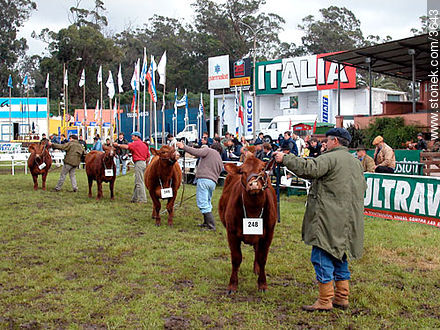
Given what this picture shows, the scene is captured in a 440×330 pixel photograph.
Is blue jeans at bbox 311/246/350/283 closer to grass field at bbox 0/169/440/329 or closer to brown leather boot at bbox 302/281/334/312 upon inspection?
brown leather boot at bbox 302/281/334/312

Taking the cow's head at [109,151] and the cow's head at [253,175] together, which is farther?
the cow's head at [109,151]

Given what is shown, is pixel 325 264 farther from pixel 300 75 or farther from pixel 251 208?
pixel 300 75

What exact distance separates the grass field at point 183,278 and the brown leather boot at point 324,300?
0.10m

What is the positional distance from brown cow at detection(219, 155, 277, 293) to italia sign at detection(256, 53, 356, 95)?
32899mm

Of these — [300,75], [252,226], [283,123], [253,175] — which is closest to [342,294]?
[252,226]

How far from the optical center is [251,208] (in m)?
5.55

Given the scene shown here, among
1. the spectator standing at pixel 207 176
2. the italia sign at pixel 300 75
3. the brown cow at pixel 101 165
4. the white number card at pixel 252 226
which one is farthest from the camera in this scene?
the italia sign at pixel 300 75

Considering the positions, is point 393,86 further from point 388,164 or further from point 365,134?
point 388,164

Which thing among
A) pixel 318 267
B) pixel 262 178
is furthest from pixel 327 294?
pixel 262 178

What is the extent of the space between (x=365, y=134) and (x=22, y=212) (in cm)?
1583

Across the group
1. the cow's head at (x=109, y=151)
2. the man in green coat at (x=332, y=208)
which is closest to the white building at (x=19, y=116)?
the cow's head at (x=109, y=151)

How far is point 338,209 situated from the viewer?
5055 millimetres

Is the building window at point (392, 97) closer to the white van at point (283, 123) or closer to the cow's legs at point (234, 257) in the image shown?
the white van at point (283, 123)

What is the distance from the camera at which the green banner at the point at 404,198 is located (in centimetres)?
897
